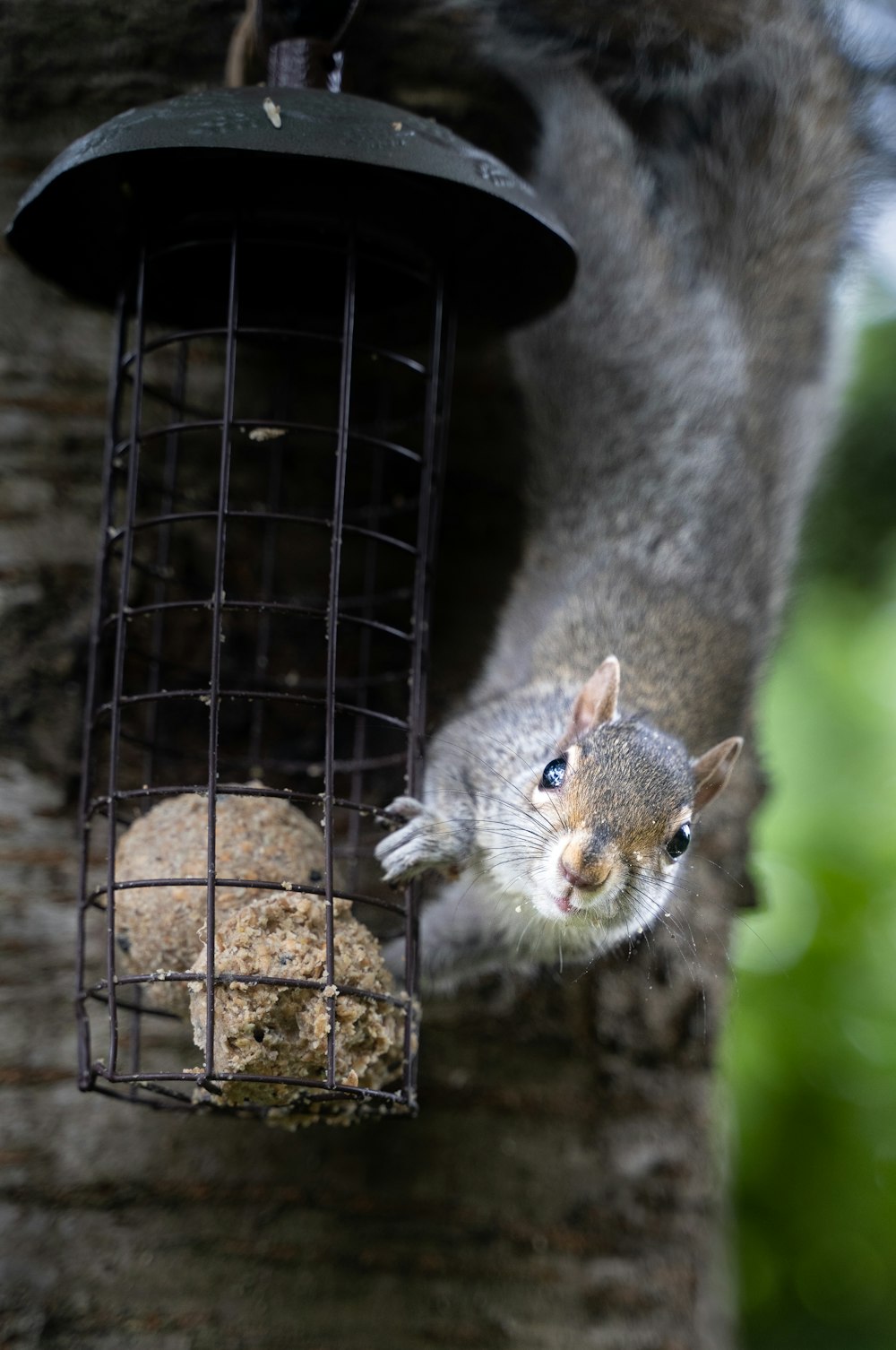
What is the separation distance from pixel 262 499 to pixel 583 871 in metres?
0.96

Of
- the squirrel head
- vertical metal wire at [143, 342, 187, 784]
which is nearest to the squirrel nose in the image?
the squirrel head

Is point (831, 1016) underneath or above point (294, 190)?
underneath

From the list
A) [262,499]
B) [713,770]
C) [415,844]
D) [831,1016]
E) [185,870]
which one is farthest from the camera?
[831,1016]

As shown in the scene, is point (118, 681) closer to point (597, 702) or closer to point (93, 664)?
point (93, 664)

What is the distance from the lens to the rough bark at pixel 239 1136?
2209 mm

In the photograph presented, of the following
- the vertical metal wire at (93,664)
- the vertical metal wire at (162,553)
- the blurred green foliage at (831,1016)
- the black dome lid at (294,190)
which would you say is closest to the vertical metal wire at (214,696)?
the black dome lid at (294,190)

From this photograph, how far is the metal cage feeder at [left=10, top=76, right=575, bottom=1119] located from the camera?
5.74 feet

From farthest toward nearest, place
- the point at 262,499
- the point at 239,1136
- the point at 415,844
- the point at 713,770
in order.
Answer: the point at 262,499, the point at 239,1136, the point at 713,770, the point at 415,844

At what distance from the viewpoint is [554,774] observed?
2135 mm

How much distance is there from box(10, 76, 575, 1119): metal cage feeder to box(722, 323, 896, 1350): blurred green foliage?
1.20 m

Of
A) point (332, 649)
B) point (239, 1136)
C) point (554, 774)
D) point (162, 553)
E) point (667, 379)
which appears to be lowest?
point (239, 1136)

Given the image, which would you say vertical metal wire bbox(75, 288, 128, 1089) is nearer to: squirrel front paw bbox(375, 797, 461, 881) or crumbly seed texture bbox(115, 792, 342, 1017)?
crumbly seed texture bbox(115, 792, 342, 1017)

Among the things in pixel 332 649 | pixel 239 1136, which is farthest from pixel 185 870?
pixel 239 1136

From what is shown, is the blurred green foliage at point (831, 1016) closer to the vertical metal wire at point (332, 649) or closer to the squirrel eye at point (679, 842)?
the squirrel eye at point (679, 842)
